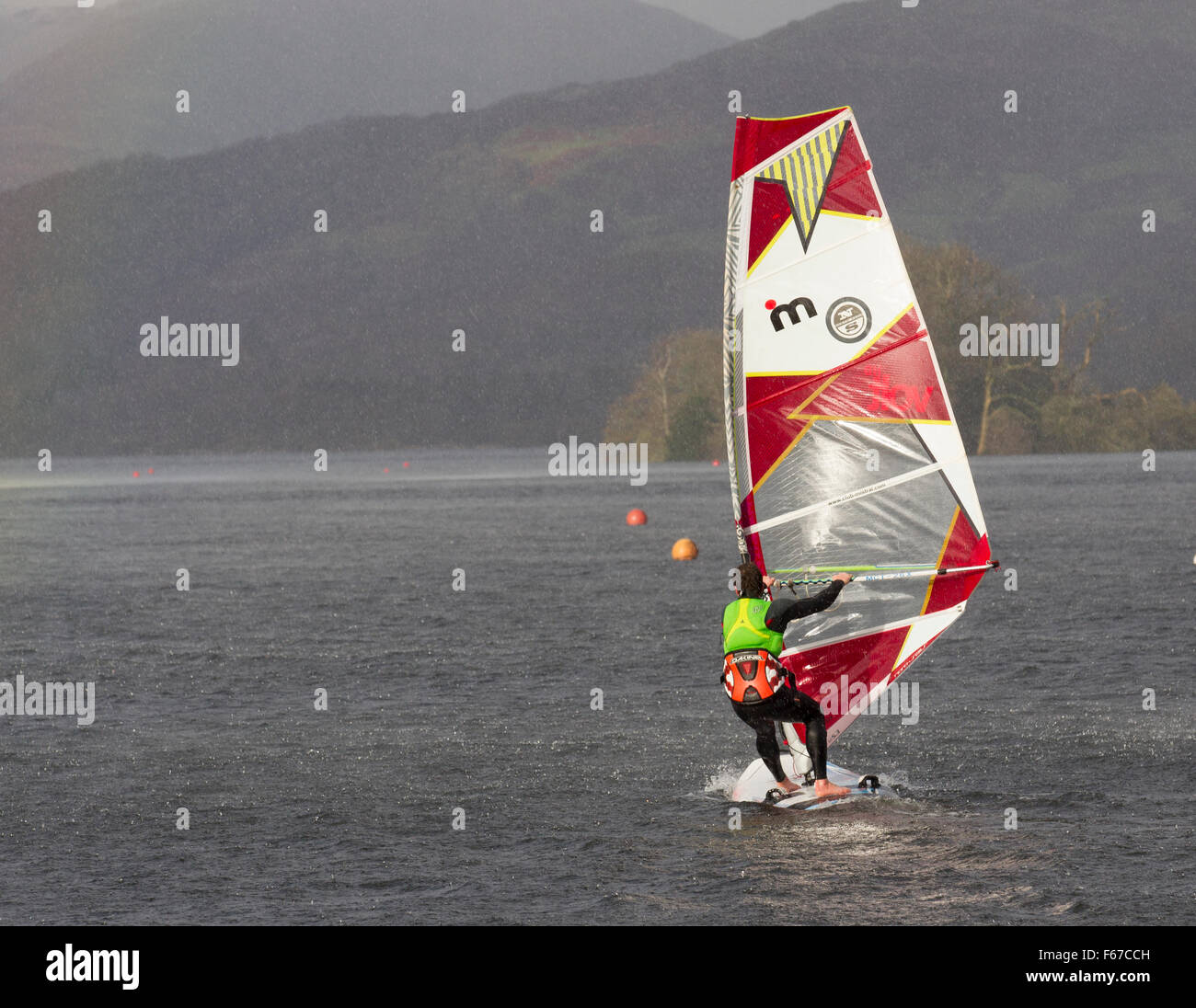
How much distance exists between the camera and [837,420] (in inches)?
658

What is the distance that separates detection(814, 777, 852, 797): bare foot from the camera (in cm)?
1553

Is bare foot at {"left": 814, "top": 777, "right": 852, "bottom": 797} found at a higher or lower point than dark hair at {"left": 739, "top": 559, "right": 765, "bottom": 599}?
lower

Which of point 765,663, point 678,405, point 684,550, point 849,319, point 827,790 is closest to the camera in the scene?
point 765,663

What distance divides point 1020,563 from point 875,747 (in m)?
24.3

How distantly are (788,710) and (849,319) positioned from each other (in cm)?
407

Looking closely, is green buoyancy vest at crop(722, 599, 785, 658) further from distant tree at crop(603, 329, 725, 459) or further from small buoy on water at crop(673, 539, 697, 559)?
distant tree at crop(603, 329, 725, 459)

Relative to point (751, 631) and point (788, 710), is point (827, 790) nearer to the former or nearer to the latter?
point (788, 710)

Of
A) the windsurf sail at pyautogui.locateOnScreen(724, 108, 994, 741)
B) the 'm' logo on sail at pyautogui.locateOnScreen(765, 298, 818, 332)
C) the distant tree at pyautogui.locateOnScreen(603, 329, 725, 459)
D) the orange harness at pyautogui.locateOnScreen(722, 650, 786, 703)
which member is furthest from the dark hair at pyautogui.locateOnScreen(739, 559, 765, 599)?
the distant tree at pyautogui.locateOnScreen(603, 329, 725, 459)

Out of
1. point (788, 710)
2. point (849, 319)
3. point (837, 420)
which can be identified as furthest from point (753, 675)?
point (849, 319)

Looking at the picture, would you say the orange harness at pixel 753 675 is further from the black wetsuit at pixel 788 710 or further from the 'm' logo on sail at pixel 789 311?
the 'm' logo on sail at pixel 789 311

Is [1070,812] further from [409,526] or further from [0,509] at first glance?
[0,509]

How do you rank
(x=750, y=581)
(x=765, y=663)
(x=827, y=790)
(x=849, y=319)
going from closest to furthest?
(x=765, y=663) < (x=750, y=581) < (x=827, y=790) < (x=849, y=319)

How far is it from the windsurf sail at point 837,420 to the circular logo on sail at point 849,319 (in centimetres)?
1

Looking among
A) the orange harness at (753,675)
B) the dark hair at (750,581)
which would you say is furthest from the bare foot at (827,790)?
the dark hair at (750,581)
